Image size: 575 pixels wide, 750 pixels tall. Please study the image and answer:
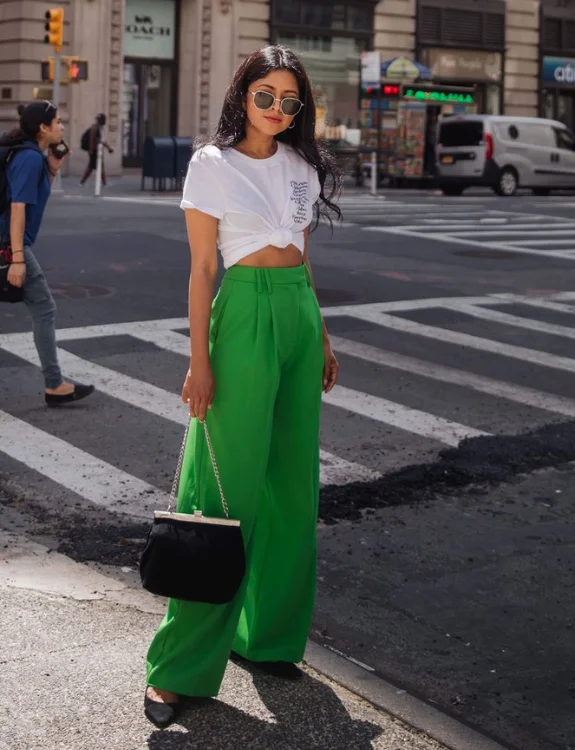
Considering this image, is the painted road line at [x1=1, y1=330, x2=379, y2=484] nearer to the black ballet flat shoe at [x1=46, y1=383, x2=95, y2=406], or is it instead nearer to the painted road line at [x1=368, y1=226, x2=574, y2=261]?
the black ballet flat shoe at [x1=46, y1=383, x2=95, y2=406]

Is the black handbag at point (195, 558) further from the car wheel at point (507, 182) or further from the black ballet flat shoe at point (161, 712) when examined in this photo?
the car wheel at point (507, 182)

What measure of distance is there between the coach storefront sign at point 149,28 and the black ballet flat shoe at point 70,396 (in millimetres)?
29924

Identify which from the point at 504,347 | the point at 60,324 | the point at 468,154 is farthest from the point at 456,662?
the point at 468,154

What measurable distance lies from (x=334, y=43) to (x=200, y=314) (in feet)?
120

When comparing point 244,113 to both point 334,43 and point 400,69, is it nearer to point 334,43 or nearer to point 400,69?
point 400,69

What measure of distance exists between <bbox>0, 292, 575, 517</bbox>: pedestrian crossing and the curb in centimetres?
192

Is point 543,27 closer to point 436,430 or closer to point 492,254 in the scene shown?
point 492,254

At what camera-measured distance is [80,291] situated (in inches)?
501

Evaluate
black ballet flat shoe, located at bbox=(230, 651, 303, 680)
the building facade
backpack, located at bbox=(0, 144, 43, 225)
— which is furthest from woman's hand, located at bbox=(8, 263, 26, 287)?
the building facade

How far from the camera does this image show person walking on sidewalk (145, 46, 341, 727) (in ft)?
12.5

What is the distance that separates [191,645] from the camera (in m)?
3.80

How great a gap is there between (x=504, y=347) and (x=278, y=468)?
22.1 ft

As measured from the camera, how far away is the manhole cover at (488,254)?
16812mm

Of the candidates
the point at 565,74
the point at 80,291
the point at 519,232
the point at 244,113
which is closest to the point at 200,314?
the point at 244,113
